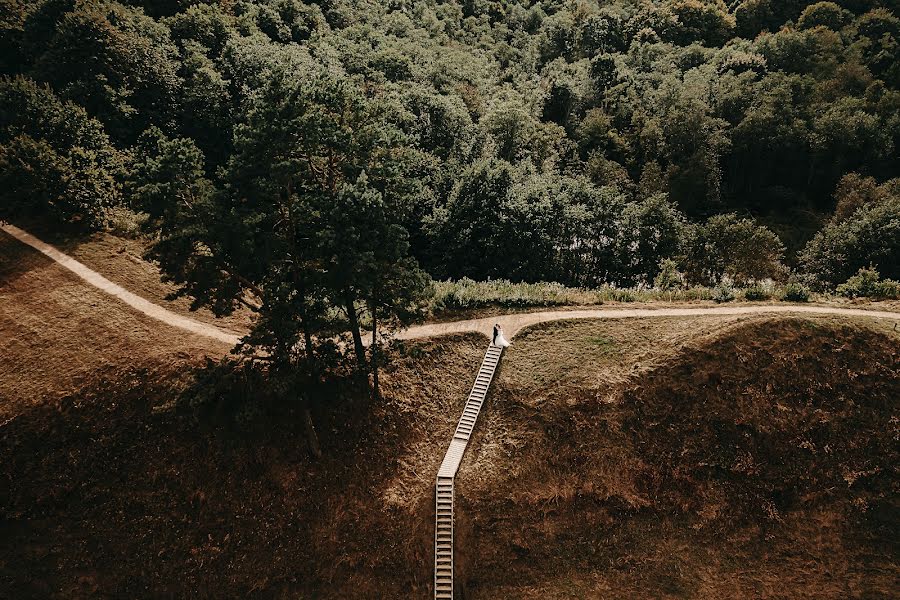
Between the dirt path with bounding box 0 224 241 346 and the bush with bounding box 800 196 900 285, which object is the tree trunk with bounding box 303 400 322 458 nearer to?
the dirt path with bounding box 0 224 241 346

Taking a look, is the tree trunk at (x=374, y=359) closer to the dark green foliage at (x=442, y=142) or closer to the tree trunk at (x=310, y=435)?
the dark green foliage at (x=442, y=142)

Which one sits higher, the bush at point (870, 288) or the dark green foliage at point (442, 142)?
the dark green foliage at point (442, 142)

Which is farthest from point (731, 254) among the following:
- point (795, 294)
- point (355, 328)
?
point (355, 328)

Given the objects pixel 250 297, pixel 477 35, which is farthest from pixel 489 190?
pixel 477 35

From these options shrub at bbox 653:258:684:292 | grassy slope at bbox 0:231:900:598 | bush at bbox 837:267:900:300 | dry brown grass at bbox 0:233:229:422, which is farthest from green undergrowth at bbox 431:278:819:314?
dry brown grass at bbox 0:233:229:422

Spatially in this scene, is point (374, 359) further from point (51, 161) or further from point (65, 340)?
point (51, 161)

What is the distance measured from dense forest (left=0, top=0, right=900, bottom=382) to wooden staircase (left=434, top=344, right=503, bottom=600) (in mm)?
7892

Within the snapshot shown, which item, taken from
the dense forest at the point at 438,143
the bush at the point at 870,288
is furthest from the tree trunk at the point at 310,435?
the bush at the point at 870,288

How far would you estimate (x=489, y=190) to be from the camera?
54.2 meters

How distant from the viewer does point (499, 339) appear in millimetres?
39250

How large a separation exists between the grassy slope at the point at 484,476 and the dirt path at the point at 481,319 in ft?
5.97

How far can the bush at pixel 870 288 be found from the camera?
41.8 metres

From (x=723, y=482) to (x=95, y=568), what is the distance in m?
37.8

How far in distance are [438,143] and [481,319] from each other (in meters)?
34.9
